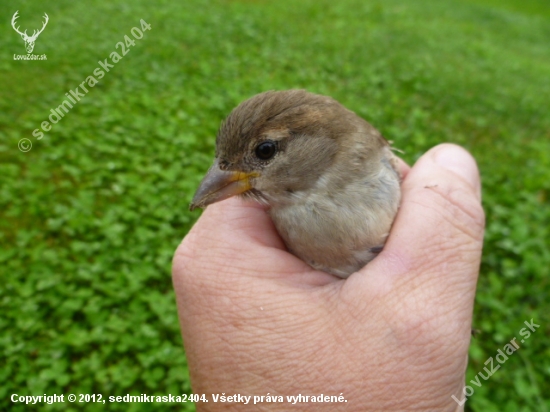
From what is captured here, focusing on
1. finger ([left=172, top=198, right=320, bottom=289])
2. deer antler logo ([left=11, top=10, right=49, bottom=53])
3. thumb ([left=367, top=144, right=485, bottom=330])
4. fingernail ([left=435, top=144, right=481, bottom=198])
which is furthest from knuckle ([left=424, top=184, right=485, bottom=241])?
deer antler logo ([left=11, top=10, right=49, bottom=53])

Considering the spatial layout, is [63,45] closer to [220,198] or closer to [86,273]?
[86,273]

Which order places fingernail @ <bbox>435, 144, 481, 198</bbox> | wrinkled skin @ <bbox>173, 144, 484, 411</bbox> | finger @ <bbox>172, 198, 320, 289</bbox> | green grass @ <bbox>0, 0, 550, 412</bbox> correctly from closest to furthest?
wrinkled skin @ <bbox>173, 144, 484, 411</bbox> → finger @ <bbox>172, 198, 320, 289</bbox> → fingernail @ <bbox>435, 144, 481, 198</bbox> → green grass @ <bbox>0, 0, 550, 412</bbox>

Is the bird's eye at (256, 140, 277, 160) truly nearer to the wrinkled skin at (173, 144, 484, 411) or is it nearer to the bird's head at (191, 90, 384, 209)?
the bird's head at (191, 90, 384, 209)

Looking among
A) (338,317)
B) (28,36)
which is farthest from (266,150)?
(28,36)

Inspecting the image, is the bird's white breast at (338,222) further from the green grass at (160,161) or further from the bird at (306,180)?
the green grass at (160,161)

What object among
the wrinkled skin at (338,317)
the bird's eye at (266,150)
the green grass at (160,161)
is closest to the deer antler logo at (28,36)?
the green grass at (160,161)
